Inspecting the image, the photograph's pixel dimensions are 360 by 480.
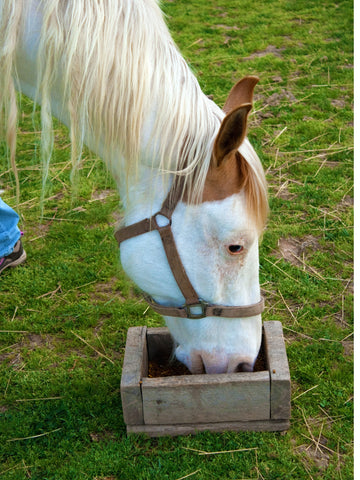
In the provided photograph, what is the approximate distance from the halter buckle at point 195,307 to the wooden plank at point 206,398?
12.1 inches

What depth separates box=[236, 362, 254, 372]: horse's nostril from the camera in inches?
85.7

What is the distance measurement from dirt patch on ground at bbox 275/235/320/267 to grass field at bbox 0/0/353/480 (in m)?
0.01

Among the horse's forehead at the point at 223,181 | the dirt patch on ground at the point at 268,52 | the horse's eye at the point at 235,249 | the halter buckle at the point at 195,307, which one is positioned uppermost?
the horse's forehead at the point at 223,181

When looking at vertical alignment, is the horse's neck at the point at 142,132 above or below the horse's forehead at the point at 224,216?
above

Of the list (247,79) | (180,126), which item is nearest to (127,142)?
(180,126)

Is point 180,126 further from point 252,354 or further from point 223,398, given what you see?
point 223,398

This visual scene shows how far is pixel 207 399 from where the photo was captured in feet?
7.30

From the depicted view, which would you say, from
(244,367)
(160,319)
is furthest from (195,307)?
(160,319)

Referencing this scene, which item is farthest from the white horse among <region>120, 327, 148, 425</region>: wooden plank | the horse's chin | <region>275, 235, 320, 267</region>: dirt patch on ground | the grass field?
<region>275, 235, 320, 267</region>: dirt patch on ground

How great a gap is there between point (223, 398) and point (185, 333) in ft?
1.07

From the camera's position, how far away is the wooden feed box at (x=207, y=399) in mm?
2180

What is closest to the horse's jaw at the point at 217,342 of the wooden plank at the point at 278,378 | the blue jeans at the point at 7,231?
the wooden plank at the point at 278,378

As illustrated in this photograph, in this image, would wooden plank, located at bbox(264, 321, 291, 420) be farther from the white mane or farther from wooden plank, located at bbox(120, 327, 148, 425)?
the white mane

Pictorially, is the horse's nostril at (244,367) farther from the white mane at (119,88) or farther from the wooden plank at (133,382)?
the white mane at (119,88)
